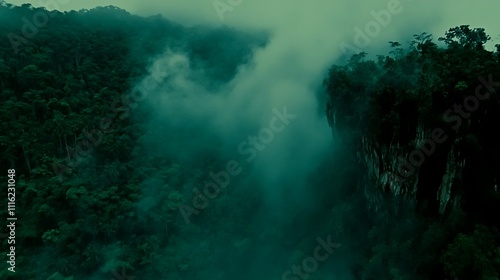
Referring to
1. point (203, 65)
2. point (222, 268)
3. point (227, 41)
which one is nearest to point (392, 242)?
point (222, 268)

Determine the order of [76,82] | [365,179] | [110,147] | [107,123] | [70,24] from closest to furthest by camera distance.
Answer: [365,179], [110,147], [107,123], [76,82], [70,24]

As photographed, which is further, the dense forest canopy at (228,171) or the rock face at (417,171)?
the rock face at (417,171)

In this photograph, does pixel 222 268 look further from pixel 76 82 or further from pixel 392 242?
pixel 76 82

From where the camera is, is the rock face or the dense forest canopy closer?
the dense forest canopy

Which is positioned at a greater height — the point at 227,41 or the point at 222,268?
the point at 227,41

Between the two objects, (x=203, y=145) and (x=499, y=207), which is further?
(x=203, y=145)

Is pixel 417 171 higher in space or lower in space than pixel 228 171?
lower

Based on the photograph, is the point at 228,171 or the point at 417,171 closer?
the point at 417,171

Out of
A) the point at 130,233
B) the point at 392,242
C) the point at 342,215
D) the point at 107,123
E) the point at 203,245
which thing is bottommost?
the point at 392,242
